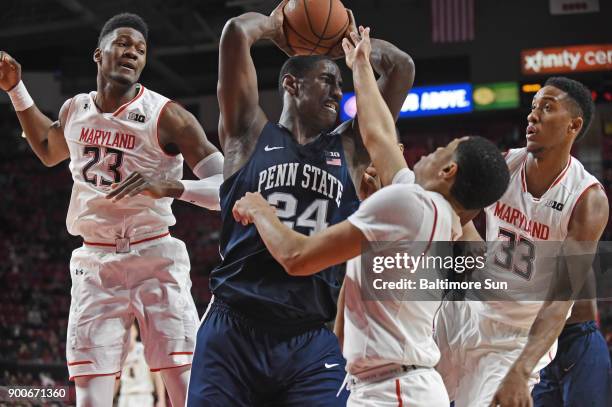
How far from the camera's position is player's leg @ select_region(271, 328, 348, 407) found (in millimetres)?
3109

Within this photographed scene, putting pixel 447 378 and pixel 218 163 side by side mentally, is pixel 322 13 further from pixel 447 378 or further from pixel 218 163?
pixel 447 378

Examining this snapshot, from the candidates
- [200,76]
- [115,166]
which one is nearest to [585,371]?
[115,166]

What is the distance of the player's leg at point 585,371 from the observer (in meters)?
4.36

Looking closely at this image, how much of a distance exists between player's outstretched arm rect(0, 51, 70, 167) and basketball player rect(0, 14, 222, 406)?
0.18 meters

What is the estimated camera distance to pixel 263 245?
3213 millimetres

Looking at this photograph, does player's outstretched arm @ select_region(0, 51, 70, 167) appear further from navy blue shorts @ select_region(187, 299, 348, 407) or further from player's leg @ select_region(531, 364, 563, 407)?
player's leg @ select_region(531, 364, 563, 407)

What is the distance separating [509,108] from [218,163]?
14.0m

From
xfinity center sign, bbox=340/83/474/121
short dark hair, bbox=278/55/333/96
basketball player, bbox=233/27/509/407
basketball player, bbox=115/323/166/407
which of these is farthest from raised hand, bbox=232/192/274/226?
xfinity center sign, bbox=340/83/474/121

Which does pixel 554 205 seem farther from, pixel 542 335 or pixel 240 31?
pixel 240 31

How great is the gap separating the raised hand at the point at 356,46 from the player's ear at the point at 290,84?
0.82 feet

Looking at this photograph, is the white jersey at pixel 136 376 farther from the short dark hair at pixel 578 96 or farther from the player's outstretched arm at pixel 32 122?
the short dark hair at pixel 578 96

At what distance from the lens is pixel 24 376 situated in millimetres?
11711

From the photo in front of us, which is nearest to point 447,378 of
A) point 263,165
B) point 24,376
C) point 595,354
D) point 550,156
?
point 595,354

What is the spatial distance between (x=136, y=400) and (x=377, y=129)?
7.83 meters
